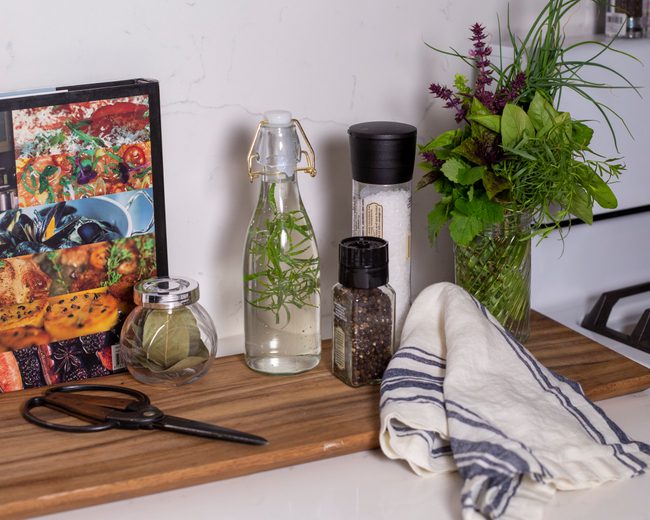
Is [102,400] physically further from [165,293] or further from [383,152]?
[383,152]

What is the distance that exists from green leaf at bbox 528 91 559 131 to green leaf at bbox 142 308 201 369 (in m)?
0.46

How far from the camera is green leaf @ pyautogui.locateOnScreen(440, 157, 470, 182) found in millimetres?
1066

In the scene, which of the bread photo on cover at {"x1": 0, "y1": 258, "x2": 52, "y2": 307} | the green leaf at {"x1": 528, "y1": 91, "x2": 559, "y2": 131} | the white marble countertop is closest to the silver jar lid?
the bread photo on cover at {"x1": 0, "y1": 258, "x2": 52, "y2": 307}

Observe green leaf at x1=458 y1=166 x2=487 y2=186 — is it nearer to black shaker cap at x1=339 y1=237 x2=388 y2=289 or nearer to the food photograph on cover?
black shaker cap at x1=339 y1=237 x2=388 y2=289

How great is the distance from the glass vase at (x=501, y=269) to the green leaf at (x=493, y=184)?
59 millimetres

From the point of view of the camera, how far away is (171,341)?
1017 mm

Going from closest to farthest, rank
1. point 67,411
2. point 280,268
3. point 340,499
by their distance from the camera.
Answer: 1. point 340,499
2. point 67,411
3. point 280,268

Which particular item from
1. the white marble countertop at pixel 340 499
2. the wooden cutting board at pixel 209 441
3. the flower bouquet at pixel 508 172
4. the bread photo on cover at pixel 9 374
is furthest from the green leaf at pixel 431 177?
the bread photo on cover at pixel 9 374

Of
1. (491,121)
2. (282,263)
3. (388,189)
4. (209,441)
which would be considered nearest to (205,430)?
(209,441)

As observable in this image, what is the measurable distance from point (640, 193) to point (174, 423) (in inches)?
32.7

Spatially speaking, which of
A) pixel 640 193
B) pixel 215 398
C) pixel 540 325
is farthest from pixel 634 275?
pixel 215 398

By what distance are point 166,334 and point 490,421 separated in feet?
1.21

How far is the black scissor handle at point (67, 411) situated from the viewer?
0.91 metres

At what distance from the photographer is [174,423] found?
0.91m
